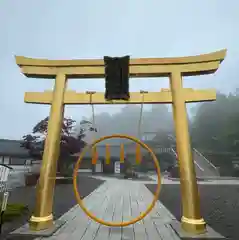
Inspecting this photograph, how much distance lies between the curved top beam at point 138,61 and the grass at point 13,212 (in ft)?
11.9

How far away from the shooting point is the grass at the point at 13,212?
19.3ft

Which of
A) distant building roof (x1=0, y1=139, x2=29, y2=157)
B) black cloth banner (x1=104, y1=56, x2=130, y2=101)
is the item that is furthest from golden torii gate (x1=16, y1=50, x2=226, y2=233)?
distant building roof (x1=0, y1=139, x2=29, y2=157)

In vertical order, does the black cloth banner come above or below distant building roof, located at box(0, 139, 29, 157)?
below

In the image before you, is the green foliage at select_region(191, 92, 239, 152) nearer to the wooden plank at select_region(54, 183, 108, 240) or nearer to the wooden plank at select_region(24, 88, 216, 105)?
the wooden plank at select_region(24, 88, 216, 105)

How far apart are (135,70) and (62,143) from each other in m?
14.1

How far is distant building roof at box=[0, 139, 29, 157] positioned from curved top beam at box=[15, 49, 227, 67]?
900 inches

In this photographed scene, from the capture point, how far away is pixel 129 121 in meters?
7.51

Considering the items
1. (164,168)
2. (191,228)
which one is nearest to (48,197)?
(191,228)

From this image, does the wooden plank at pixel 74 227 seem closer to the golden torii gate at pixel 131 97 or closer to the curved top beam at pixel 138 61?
the golden torii gate at pixel 131 97

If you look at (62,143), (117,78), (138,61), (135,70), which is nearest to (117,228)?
(117,78)

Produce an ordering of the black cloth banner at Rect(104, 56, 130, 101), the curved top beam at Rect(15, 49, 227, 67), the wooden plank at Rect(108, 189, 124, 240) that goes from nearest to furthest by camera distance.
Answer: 1. the wooden plank at Rect(108, 189, 124, 240)
2. the black cloth banner at Rect(104, 56, 130, 101)
3. the curved top beam at Rect(15, 49, 227, 67)

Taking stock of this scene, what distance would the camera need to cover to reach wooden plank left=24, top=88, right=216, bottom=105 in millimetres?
4988

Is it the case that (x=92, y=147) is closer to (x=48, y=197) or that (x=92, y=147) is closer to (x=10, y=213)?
(x=48, y=197)

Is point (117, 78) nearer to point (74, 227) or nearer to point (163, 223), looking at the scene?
point (74, 227)
